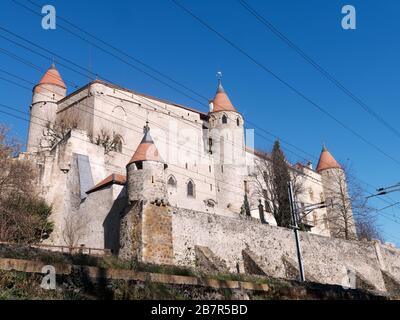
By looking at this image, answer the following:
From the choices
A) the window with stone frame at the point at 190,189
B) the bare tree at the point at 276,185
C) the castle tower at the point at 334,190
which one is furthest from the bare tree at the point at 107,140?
the castle tower at the point at 334,190

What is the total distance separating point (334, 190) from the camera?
5278 cm

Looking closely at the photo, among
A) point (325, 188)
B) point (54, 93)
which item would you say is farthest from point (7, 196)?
point (325, 188)

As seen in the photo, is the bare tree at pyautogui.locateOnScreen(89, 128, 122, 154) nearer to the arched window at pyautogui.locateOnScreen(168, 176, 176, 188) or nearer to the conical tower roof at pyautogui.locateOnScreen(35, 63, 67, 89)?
the arched window at pyautogui.locateOnScreen(168, 176, 176, 188)

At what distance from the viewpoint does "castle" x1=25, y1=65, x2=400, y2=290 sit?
2281 centimetres

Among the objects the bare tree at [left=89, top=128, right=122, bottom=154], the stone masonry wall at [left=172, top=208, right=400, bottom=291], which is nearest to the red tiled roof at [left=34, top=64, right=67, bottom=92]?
the bare tree at [left=89, top=128, right=122, bottom=154]

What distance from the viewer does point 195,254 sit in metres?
23.2

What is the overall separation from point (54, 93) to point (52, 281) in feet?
133

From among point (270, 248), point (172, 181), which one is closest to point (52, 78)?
point (172, 181)

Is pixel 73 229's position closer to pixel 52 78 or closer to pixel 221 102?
pixel 52 78

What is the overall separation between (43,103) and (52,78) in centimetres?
331

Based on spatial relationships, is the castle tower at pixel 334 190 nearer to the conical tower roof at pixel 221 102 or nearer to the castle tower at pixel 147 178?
the conical tower roof at pixel 221 102

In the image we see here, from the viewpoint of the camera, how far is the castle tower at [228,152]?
4259 centimetres
